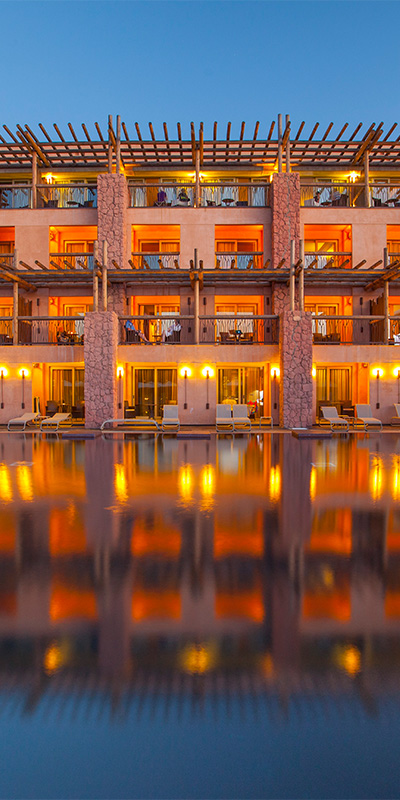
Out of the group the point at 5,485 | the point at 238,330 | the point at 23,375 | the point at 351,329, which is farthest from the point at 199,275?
the point at 5,485

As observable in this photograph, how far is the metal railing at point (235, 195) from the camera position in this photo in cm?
2334

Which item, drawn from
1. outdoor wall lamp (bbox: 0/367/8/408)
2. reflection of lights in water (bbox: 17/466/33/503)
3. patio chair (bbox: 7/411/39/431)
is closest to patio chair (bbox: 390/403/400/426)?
patio chair (bbox: 7/411/39/431)

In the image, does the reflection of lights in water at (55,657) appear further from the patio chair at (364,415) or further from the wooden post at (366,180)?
the wooden post at (366,180)

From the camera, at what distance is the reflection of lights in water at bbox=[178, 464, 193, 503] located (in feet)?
23.7

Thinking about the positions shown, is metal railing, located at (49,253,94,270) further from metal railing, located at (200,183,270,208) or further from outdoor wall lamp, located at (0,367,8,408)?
metal railing, located at (200,183,270,208)

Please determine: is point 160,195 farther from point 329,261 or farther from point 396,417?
point 396,417

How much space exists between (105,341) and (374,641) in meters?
18.2

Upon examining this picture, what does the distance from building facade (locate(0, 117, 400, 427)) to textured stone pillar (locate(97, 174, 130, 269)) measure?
7 centimetres

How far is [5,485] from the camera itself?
8.16 metres

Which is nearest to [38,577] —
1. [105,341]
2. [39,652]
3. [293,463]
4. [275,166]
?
[39,652]

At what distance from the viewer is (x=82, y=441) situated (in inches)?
609

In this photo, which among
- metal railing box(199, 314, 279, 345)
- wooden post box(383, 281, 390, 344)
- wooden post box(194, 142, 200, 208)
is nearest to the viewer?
wooden post box(383, 281, 390, 344)

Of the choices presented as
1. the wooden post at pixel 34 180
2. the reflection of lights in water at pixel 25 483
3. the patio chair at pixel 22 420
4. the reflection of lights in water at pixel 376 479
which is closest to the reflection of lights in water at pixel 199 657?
the reflection of lights in water at pixel 25 483

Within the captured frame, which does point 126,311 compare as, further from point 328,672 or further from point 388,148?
point 328,672
